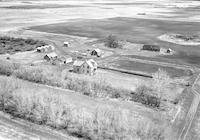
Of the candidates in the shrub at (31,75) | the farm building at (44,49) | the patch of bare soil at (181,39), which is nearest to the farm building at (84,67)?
the shrub at (31,75)

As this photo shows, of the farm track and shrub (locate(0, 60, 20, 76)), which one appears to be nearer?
the farm track

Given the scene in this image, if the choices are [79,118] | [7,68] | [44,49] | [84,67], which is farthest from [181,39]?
[79,118]

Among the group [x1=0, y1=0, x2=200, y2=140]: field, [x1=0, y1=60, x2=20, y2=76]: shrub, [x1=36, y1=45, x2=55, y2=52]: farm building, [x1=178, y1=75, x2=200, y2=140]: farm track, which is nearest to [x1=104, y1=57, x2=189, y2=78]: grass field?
[x1=0, y1=0, x2=200, y2=140]: field

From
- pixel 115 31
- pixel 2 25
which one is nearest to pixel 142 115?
pixel 115 31

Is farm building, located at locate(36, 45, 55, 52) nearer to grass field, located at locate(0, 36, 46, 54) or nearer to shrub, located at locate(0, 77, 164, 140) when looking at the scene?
grass field, located at locate(0, 36, 46, 54)

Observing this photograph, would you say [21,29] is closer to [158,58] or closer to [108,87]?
[158,58]

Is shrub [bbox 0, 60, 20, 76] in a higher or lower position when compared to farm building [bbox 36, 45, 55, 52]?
lower

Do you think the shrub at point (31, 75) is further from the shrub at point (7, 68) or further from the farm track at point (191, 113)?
the farm track at point (191, 113)

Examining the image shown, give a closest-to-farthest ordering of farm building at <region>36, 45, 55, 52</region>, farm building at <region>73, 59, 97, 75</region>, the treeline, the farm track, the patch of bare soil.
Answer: the farm track → the treeline → farm building at <region>73, 59, 97, 75</region> → farm building at <region>36, 45, 55, 52</region> → the patch of bare soil

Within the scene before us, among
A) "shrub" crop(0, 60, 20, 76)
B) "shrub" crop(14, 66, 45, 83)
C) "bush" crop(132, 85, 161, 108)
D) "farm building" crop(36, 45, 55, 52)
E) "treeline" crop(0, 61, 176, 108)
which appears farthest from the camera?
"farm building" crop(36, 45, 55, 52)

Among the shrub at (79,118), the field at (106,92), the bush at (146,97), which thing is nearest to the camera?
the shrub at (79,118)

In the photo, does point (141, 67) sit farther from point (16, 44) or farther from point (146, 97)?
point (16, 44)
